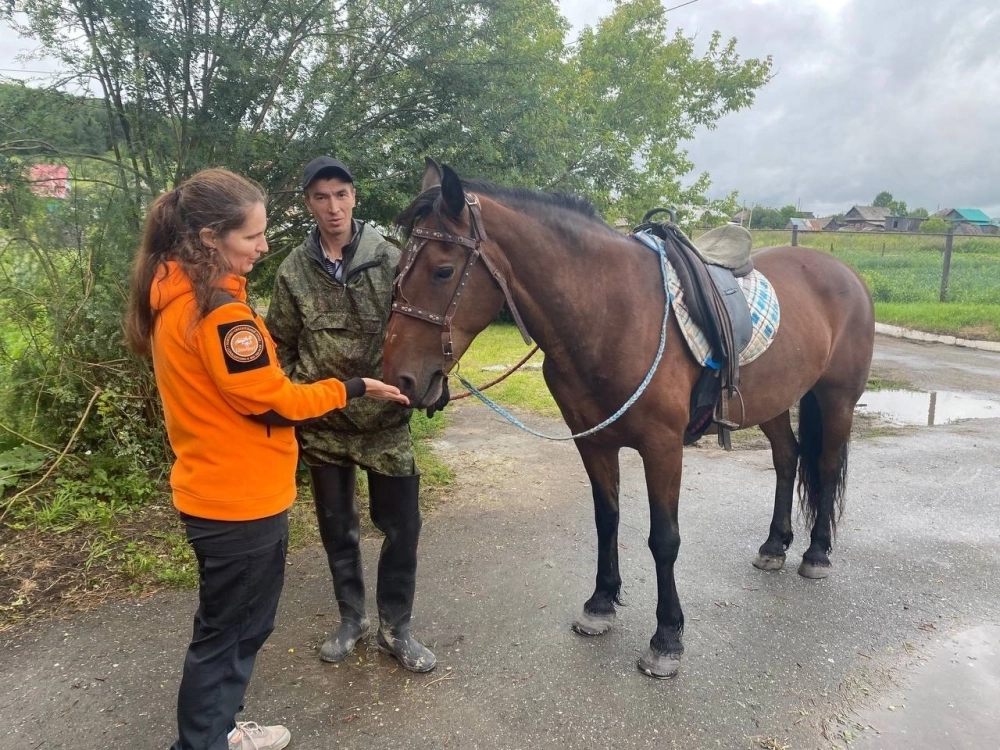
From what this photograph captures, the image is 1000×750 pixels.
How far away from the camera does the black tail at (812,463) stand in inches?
145

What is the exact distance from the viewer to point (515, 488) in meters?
4.58

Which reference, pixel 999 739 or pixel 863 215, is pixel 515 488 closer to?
pixel 999 739

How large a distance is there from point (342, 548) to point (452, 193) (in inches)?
62.0

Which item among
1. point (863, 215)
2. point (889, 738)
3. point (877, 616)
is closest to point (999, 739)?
point (889, 738)

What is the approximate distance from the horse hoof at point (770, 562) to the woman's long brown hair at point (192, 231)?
3222mm

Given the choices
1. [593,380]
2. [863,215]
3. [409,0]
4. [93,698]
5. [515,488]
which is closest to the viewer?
[93,698]

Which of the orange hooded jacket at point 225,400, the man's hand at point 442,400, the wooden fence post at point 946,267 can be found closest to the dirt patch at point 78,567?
the orange hooded jacket at point 225,400

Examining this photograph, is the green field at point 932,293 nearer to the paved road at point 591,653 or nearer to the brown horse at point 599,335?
the paved road at point 591,653

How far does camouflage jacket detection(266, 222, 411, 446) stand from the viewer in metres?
2.37

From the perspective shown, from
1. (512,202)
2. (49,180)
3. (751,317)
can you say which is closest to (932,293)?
(751,317)

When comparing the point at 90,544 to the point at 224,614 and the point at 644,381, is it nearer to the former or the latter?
the point at 224,614

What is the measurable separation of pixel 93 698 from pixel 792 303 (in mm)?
3710

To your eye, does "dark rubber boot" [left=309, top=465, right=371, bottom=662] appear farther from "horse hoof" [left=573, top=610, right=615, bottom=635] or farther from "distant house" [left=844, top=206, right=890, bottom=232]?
"distant house" [left=844, top=206, right=890, bottom=232]

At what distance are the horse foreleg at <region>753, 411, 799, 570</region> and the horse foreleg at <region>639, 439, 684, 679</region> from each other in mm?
1151
